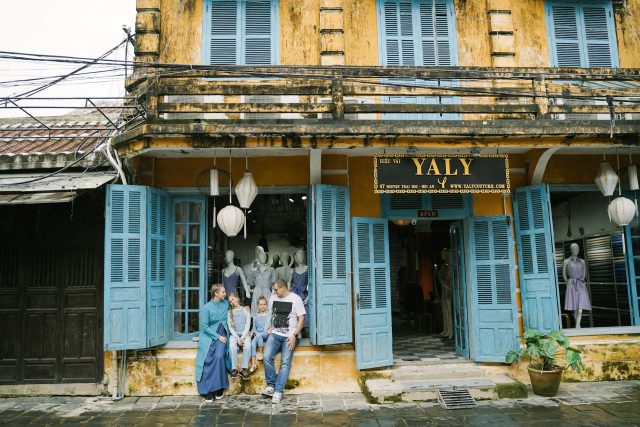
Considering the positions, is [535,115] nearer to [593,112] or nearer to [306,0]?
[593,112]

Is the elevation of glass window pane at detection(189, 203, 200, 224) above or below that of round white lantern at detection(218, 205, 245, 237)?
above

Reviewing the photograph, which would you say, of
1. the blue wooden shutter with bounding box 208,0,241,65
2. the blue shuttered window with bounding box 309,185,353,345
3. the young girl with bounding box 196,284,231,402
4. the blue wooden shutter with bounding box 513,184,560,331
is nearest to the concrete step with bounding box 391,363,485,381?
the blue shuttered window with bounding box 309,185,353,345

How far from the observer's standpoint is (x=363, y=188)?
8539 mm

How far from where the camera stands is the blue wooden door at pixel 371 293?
7957mm

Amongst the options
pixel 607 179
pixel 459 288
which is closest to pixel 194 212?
pixel 459 288

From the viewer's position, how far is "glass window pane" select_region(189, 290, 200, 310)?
8.34 m

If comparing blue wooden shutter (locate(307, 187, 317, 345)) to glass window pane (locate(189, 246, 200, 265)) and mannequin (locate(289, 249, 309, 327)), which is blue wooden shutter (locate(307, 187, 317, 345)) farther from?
glass window pane (locate(189, 246, 200, 265))

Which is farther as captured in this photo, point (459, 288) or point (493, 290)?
point (459, 288)

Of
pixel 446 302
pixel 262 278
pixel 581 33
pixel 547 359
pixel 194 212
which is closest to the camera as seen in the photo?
pixel 547 359

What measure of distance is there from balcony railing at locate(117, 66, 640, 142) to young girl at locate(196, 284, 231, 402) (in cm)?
277

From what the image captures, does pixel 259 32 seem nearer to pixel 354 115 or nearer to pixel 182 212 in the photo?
pixel 354 115

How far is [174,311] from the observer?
27.2 feet

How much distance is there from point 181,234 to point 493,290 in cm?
543

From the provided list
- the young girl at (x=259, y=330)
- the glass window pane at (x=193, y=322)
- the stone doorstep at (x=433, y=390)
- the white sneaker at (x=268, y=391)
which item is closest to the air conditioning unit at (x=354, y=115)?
the young girl at (x=259, y=330)
